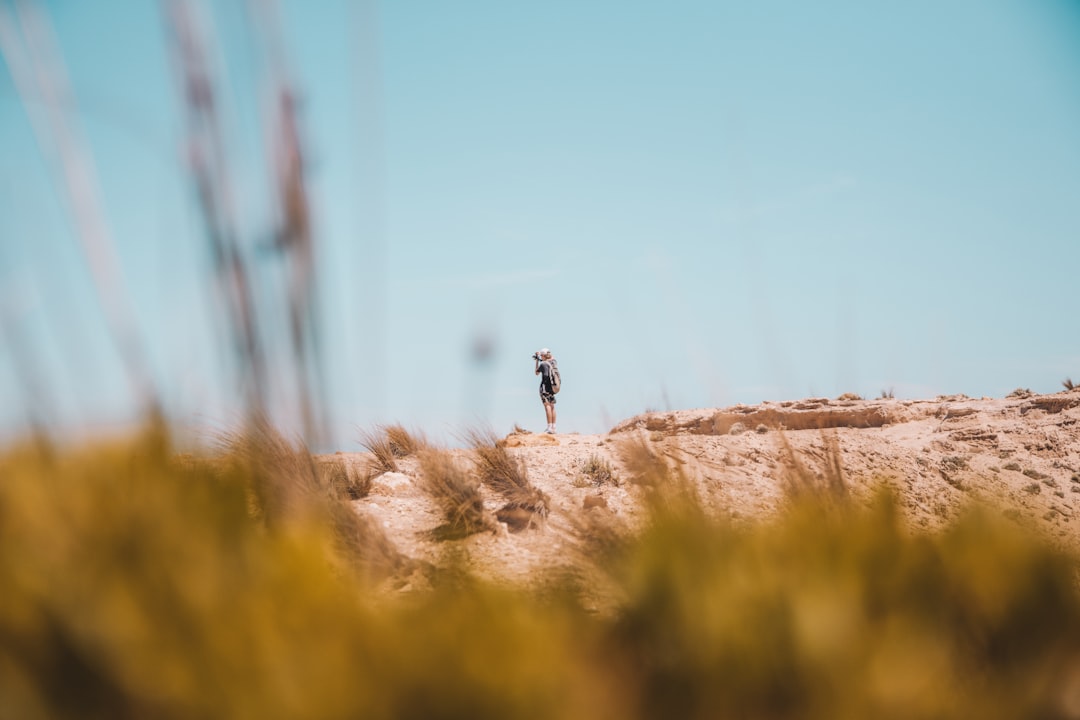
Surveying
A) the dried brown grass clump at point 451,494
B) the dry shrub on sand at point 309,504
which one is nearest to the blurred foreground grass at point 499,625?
the dry shrub on sand at point 309,504

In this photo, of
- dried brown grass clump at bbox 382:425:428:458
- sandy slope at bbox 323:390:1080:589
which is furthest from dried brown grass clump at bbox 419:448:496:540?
dried brown grass clump at bbox 382:425:428:458

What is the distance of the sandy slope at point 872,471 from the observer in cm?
369

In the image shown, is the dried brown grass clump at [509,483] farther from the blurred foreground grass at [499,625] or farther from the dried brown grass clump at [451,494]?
the blurred foreground grass at [499,625]

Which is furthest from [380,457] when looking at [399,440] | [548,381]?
[548,381]

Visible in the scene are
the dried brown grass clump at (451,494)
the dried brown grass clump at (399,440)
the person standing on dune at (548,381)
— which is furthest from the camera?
the person standing on dune at (548,381)

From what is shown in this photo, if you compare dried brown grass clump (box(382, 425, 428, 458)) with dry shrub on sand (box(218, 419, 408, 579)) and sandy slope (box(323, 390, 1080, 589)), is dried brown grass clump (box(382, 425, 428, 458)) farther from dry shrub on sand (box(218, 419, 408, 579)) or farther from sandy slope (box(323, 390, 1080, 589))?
dry shrub on sand (box(218, 419, 408, 579))

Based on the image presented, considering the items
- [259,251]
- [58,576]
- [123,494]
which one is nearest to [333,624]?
[58,576]

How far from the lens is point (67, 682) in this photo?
1.04m

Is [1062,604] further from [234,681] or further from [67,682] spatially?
[67,682]

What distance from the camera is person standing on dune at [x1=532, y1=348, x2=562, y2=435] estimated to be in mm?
13883

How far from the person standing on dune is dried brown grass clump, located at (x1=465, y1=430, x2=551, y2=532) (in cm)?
829

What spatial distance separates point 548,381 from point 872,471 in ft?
26.7

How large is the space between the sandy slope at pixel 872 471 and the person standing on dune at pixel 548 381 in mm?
4938

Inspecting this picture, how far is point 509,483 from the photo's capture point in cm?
463
